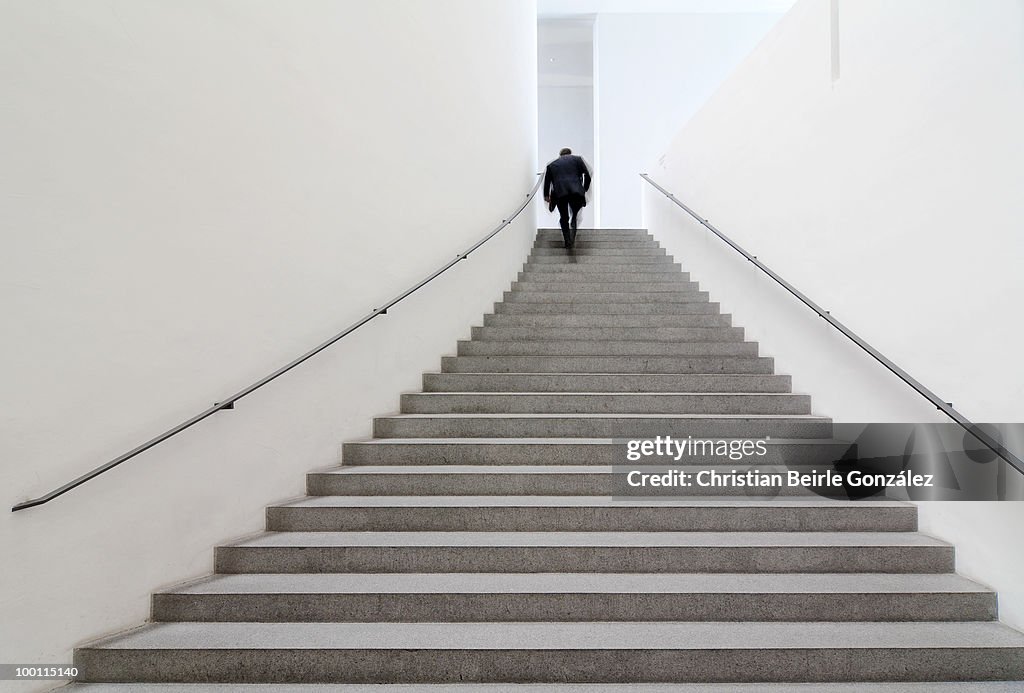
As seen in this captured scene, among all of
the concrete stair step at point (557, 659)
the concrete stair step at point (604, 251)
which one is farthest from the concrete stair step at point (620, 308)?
the concrete stair step at point (557, 659)

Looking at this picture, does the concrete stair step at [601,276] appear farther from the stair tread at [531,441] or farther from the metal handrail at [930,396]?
the stair tread at [531,441]

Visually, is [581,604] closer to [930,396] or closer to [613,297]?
[930,396]

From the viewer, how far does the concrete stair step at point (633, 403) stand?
3938 millimetres

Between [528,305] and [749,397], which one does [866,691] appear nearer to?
[749,397]

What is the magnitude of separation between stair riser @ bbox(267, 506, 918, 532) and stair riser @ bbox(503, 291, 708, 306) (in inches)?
110

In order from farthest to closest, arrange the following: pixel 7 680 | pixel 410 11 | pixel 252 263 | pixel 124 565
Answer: pixel 410 11, pixel 252 263, pixel 124 565, pixel 7 680

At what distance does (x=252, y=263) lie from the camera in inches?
113

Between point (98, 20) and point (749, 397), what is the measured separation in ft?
12.3

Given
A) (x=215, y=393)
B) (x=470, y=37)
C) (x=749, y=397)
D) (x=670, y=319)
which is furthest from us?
(x=470, y=37)

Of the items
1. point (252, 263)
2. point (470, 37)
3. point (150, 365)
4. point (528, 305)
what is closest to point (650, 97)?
point (470, 37)

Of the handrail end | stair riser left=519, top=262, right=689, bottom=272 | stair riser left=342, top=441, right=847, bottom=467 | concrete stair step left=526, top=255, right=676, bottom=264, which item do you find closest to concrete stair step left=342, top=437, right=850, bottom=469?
stair riser left=342, top=441, right=847, bottom=467

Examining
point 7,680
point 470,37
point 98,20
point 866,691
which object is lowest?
point 866,691

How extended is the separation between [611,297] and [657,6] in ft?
26.8

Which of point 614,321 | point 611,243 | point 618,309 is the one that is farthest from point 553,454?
point 611,243
